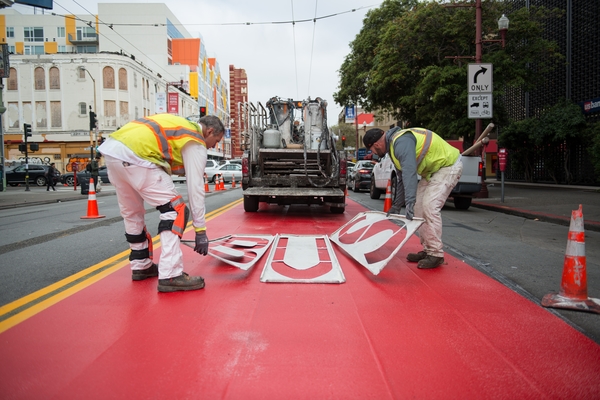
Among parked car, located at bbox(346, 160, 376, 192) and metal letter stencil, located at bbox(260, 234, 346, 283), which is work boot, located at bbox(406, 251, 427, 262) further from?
parked car, located at bbox(346, 160, 376, 192)

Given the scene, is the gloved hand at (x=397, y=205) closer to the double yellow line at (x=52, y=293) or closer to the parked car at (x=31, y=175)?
the double yellow line at (x=52, y=293)

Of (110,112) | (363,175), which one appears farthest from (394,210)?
(110,112)

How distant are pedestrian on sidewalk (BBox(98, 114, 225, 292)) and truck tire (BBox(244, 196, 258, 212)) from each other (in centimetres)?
660

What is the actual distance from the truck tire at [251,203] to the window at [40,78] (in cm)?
4416

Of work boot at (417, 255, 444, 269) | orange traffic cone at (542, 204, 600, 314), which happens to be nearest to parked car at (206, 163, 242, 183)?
work boot at (417, 255, 444, 269)

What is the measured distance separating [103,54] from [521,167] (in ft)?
128

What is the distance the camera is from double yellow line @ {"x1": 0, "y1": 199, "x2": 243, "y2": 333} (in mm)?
3516

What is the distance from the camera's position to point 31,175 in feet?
106

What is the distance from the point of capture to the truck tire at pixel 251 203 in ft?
35.6

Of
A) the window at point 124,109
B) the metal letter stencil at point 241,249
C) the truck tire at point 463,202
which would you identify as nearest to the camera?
the metal letter stencil at point 241,249

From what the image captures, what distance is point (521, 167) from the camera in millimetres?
27609

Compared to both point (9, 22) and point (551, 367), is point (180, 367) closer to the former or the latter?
point (551, 367)

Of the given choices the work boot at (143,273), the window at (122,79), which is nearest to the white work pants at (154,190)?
the work boot at (143,273)

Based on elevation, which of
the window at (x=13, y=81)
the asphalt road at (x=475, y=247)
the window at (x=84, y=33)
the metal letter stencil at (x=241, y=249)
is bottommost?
the asphalt road at (x=475, y=247)
